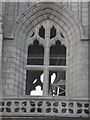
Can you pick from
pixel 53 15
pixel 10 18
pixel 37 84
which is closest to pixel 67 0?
pixel 53 15

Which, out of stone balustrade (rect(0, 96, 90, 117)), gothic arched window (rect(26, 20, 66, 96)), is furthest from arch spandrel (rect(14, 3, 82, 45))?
stone balustrade (rect(0, 96, 90, 117))

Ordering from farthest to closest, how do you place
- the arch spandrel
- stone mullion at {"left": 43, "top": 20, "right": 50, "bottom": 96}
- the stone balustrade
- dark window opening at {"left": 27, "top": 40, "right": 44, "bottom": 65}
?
dark window opening at {"left": 27, "top": 40, "right": 44, "bottom": 65}, the arch spandrel, stone mullion at {"left": 43, "top": 20, "right": 50, "bottom": 96}, the stone balustrade

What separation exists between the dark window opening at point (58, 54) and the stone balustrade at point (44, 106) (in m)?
2.71

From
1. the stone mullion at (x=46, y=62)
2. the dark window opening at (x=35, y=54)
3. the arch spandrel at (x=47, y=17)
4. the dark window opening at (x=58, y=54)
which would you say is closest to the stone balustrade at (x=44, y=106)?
the stone mullion at (x=46, y=62)

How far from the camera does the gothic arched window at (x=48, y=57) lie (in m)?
22.6

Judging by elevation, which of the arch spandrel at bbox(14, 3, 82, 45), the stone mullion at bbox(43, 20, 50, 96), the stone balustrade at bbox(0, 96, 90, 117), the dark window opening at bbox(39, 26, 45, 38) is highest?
the arch spandrel at bbox(14, 3, 82, 45)

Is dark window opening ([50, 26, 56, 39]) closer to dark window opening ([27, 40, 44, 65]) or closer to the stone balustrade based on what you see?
dark window opening ([27, 40, 44, 65])

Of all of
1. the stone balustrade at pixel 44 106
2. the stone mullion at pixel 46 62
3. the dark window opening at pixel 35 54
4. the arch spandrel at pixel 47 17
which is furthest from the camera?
the dark window opening at pixel 35 54

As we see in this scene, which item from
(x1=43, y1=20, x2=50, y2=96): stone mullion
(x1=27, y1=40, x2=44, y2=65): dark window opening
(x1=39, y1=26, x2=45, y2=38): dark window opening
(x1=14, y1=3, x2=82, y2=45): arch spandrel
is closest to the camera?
(x1=43, y1=20, x2=50, y2=96): stone mullion

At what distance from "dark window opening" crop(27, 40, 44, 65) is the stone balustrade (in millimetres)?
2558

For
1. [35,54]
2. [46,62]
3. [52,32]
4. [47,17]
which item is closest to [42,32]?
[52,32]

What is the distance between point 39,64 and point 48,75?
1.02 meters

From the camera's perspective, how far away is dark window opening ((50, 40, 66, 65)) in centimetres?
2325

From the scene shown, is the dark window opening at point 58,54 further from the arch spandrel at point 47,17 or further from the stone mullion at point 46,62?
the arch spandrel at point 47,17
